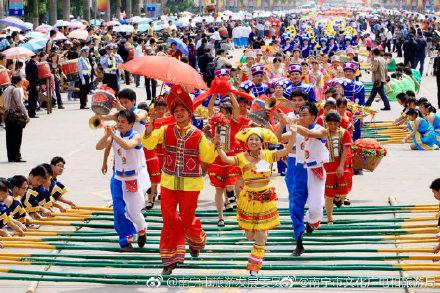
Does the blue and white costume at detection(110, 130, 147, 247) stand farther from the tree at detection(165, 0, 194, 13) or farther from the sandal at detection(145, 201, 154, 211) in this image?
the tree at detection(165, 0, 194, 13)

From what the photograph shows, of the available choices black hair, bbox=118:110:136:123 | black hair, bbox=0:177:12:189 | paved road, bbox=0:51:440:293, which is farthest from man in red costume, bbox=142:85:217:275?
black hair, bbox=0:177:12:189

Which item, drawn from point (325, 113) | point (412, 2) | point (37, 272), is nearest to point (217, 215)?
point (325, 113)

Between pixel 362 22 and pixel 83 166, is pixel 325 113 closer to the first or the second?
pixel 83 166

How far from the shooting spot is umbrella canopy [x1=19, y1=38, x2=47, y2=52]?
3201 cm

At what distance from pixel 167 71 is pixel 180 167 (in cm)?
107

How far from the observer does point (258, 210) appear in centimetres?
1095

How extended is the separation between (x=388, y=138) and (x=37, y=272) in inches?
499

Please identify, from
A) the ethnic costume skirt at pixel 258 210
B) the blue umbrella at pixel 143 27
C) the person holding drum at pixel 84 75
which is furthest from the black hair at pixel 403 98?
the blue umbrella at pixel 143 27

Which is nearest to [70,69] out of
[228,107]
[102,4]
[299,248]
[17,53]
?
[17,53]

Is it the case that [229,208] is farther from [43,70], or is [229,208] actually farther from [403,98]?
[43,70]

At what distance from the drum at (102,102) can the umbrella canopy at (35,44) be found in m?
20.1

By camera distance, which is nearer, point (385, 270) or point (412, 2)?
point (385, 270)

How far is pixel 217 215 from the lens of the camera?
14.3 m

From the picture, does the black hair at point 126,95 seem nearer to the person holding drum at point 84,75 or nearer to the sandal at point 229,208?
the sandal at point 229,208
